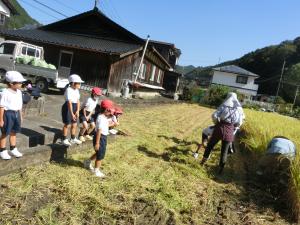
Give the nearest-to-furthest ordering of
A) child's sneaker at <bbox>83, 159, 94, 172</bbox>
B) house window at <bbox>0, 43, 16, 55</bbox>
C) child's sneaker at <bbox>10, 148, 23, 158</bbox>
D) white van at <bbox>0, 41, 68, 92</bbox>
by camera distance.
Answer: child's sneaker at <bbox>10, 148, 23, 158</bbox>, child's sneaker at <bbox>83, 159, 94, 172</bbox>, white van at <bbox>0, 41, 68, 92</bbox>, house window at <bbox>0, 43, 16, 55</bbox>

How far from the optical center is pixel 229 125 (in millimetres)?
6906

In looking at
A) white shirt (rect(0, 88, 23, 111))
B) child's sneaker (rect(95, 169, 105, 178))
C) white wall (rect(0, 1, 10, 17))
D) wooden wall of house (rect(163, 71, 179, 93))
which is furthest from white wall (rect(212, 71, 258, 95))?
white shirt (rect(0, 88, 23, 111))

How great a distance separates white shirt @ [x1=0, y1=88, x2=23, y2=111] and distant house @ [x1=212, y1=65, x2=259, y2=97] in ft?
179

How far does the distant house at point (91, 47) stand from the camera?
65.7 feet

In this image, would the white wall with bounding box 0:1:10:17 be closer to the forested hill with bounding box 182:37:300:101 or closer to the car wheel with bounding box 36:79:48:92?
the car wheel with bounding box 36:79:48:92

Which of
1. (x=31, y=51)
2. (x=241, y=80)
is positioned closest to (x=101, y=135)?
(x=31, y=51)

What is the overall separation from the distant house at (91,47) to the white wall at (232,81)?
35.5 meters

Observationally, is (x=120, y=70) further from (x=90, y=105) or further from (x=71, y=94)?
(x=71, y=94)

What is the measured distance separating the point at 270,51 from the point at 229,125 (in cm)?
6905

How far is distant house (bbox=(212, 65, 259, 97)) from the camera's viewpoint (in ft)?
188

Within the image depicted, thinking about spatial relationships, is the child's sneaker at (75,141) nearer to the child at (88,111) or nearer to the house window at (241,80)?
the child at (88,111)

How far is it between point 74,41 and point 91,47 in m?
2.07

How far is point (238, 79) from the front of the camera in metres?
57.9

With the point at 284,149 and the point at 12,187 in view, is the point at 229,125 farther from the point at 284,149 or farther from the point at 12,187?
the point at 12,187
